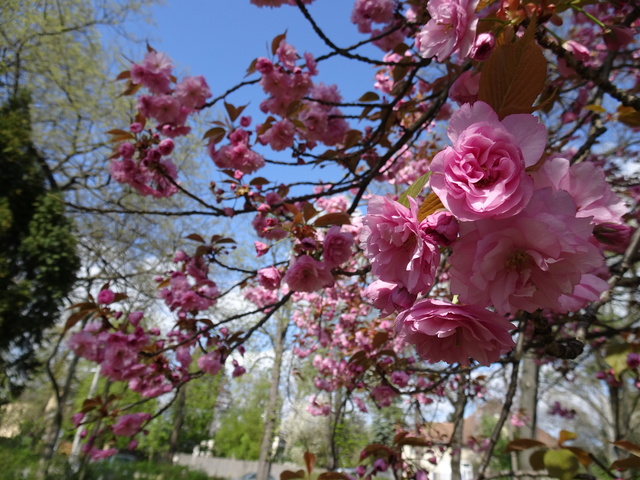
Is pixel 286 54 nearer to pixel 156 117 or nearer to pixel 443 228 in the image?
pixel 156 117

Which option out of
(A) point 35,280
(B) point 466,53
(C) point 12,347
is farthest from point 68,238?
(B) point 466,53

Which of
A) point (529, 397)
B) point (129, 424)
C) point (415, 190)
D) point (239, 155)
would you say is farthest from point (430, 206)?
point (529, 397)

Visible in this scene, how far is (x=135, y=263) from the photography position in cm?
893

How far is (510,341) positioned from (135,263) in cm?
958

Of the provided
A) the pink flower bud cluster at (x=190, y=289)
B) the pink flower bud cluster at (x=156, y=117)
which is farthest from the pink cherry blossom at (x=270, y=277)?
the pink flower bud cluster at (x=156, y=117)

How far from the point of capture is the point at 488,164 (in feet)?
1.44

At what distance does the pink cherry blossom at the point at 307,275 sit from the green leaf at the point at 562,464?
0.85 m

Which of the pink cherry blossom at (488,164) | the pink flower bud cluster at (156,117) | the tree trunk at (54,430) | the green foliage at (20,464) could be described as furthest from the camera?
the tree trunk at (54,430)

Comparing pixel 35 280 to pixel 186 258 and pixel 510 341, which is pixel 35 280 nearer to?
pixel 186 258

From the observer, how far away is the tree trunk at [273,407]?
973 cm

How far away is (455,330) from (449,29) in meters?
0.65

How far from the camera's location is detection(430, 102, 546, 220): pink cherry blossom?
41 cm

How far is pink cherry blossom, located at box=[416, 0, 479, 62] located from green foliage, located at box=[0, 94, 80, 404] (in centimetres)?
729

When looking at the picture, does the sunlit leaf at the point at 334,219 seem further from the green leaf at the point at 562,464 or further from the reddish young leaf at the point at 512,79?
the green leaf at the point at 562,464
